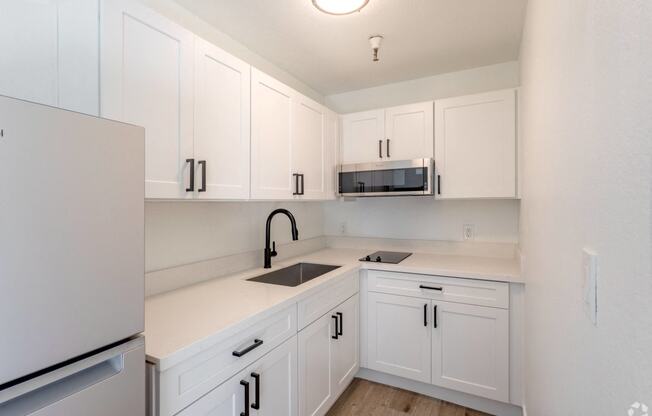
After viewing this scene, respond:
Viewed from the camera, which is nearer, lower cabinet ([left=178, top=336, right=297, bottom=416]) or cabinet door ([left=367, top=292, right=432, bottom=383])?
lower cabinet ([left=178, top=336, right=297, bottom=416])

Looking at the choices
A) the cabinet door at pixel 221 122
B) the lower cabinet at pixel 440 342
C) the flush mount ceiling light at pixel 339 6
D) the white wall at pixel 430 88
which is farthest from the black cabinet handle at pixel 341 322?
the white wall at pixel 430 88

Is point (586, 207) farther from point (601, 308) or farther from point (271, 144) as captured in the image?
point (271, 144)

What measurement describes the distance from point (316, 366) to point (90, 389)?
124 cm

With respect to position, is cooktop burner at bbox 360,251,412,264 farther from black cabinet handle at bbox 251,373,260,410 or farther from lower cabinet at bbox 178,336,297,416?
black cabinet handle at bbox 251,373,260,410

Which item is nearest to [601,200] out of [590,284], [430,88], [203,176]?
[590,284]

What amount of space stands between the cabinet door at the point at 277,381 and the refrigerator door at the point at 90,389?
557 mm

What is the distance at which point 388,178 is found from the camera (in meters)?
2.43

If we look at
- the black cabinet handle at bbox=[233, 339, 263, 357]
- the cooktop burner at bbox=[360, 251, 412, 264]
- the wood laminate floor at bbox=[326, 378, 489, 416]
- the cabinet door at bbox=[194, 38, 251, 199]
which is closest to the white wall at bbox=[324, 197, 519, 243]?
the cooktop burner at bbox=[360, 251, 412, 264]

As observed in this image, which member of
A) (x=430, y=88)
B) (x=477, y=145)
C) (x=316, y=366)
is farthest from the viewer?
(x=430, y=88)

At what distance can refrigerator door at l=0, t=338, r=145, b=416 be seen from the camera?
617 mm

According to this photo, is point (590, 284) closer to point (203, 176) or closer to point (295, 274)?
point (203, 176)

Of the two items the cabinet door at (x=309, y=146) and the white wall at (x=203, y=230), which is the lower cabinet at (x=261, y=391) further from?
the cabinet door at (x=309, y=146)

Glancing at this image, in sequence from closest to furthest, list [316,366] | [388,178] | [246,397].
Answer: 1. [246,397]
2. [316,366]
3. [388,178]

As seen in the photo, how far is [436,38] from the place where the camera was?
203 centimetres
